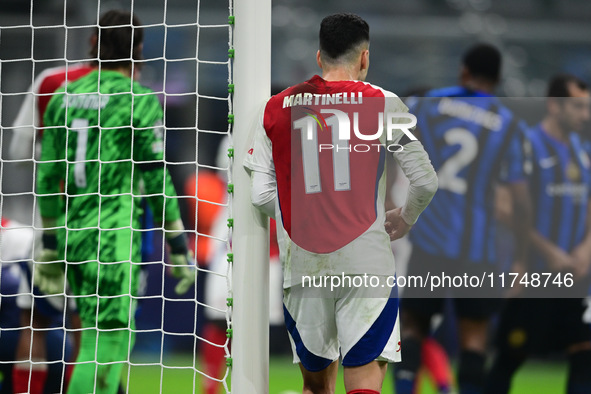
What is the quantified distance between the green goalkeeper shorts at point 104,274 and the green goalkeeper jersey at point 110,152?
2.0 inches

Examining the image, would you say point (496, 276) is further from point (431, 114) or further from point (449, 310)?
point (449, 310)

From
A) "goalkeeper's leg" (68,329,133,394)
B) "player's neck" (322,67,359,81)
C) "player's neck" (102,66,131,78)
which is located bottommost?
"goalkeeper's leg" (68,329,133,394)

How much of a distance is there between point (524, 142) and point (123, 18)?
78.9 inches

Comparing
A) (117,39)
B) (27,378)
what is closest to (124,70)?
(117,39)

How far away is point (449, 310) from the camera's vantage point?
210 inches

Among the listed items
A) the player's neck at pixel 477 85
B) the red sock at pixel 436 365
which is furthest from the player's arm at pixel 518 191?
the red sock at pixel 436 365

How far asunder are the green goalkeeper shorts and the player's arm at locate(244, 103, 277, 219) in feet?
2.37

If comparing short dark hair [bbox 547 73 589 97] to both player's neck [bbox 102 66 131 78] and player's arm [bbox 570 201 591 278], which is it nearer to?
player's arm [bbox 570 201 591 278]

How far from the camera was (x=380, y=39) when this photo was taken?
9078 mm

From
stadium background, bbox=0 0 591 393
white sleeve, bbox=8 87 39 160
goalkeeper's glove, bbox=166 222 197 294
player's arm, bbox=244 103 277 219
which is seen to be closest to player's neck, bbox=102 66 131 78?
white sleeve, bbox=8 87 39 160

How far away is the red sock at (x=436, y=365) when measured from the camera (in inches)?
164

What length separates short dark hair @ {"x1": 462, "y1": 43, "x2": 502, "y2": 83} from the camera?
13.0ft

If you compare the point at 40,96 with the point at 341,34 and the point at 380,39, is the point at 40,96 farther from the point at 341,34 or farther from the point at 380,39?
the point at 380,39

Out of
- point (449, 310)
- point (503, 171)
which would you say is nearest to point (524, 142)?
point (503, 171)
